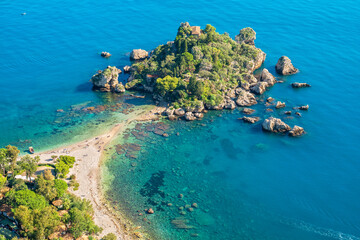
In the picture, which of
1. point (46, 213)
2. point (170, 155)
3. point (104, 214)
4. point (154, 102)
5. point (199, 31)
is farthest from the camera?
point (199, 31)

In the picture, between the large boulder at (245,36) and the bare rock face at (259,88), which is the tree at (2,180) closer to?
the bare rock face at (259,88)

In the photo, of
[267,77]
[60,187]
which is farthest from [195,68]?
[60,187]

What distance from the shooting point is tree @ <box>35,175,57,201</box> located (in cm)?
9006

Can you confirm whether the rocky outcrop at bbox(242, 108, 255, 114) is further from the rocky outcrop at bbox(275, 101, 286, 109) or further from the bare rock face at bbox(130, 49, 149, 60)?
the bare rock face at bbox(130, 49, 149, 60)

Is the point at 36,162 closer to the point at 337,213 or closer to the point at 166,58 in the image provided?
the point at 166,58

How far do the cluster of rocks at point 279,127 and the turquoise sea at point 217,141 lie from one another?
9.65 feet

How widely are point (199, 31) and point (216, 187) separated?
74895 millimetres

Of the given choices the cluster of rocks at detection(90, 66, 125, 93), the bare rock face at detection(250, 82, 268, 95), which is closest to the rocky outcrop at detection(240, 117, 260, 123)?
the bare rock face at detection(250, 82, 268, 95)

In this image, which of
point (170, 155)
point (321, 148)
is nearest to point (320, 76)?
point (321, 148)

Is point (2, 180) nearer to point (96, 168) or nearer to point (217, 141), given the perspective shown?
point (96, 168)

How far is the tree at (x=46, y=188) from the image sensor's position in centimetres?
9006

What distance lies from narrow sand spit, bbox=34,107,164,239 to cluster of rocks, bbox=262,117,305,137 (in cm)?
3814

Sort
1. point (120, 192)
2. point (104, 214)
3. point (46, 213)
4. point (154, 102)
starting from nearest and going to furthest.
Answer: point (46, 213), point (104, 214), point (120, 192), point (154, 102)

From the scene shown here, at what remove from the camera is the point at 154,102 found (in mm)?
135125
